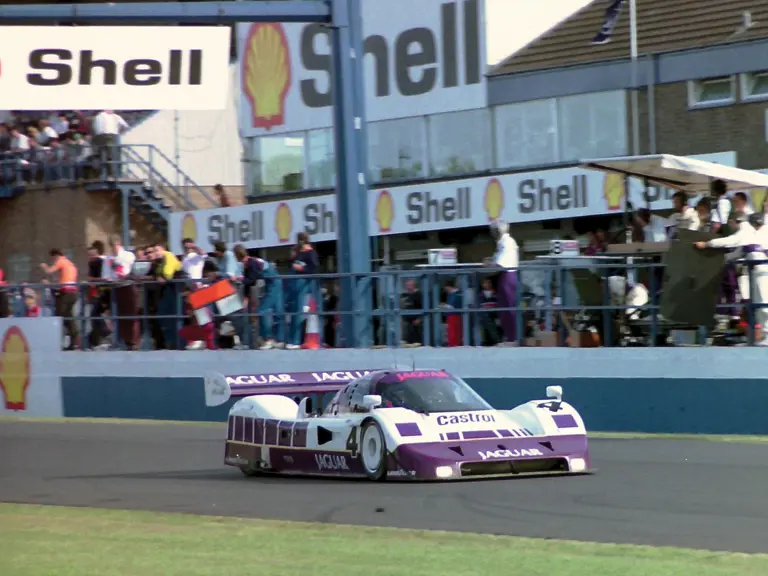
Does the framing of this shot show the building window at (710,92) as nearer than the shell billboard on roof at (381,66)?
Yes

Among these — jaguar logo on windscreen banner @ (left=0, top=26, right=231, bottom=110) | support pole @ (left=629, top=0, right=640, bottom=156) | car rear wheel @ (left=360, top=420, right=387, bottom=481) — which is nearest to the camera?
car rear wheel @ (left=360, top=420, right=387, bottom=481)

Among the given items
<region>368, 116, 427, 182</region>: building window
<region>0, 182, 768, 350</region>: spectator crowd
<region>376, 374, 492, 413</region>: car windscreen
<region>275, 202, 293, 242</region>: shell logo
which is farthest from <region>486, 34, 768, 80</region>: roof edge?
<region>376, 374, 492, 413</region>: car windscreen

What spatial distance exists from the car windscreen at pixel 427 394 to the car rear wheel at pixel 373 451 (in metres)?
0.35

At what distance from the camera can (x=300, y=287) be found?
20406 mm

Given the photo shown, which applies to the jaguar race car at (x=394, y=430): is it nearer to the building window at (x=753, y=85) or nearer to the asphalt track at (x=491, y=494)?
the asphalt track at (x=491, y=494)

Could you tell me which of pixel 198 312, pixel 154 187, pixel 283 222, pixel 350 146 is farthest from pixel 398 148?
pixel 198 312

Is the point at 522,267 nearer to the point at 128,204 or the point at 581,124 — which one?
the point at 581,124

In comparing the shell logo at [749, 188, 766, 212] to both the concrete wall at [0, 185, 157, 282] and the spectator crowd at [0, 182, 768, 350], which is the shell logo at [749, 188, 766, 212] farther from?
the concrete wall at [0, 185, 157, 282]

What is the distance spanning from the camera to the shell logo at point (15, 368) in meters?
24.2

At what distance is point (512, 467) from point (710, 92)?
17592 millimetres

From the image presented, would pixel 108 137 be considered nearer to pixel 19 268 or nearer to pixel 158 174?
pixel 158 174

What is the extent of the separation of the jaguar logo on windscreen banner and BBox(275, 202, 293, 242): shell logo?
46.3 ft

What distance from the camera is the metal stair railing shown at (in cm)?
3728

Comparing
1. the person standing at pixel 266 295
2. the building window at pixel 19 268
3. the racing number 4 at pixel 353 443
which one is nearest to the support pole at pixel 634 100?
the person standing at pixel 266 295
